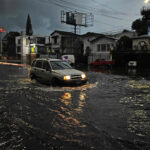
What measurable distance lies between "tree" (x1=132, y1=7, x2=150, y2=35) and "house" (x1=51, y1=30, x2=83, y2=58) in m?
16.0

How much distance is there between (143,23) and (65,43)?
21.7 meters

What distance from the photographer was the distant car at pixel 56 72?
10266 millimetres

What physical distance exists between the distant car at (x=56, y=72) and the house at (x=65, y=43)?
121ft

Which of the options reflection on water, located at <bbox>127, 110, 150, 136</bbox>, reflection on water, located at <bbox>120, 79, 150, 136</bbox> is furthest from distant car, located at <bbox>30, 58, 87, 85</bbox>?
reflection on water, located at <bbox>127, 110, 150, 136</bbox>

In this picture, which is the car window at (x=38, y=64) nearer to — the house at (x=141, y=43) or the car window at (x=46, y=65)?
the car window at (x=46, y=65)

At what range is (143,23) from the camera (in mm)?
47719

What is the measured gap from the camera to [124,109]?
6469 mm

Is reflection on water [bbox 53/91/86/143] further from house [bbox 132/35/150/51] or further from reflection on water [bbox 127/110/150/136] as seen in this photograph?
house [bbox 132/35/150/51]

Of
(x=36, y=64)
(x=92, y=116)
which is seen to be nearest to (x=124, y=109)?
(x=92, y=116)

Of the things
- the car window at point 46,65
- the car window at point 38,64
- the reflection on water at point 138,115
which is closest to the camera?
the reflection on water at point 138,115

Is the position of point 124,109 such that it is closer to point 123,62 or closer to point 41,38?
point 123,62

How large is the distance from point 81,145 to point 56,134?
812 millimetres

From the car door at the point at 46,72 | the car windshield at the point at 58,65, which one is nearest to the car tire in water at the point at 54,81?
the car door at the point at 46,72

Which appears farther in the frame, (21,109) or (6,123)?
(21,109)
